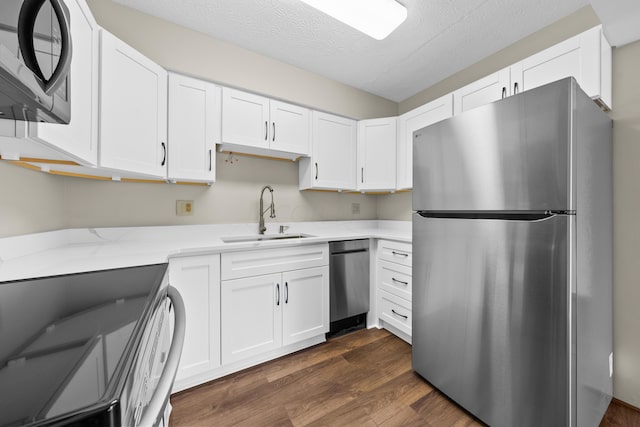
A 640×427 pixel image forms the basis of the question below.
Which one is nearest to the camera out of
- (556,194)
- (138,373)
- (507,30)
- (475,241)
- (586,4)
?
(138,373)

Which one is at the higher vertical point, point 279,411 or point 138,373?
point 138,373

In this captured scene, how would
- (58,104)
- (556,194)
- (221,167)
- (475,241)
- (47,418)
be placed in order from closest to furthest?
(47,418) < (58,104) < (556,194) < (475,241) < (221,167)

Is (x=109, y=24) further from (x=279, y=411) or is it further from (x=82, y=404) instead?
(x=279, y=411)

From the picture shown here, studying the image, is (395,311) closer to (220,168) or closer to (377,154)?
(377,154)

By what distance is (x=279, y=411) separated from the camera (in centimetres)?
139

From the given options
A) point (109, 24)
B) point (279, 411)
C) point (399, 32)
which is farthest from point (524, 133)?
point (109, 24)

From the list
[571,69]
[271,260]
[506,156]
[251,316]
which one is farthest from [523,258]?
[251,316]

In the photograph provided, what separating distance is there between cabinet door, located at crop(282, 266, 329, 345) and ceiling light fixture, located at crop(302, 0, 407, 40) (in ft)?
5.84

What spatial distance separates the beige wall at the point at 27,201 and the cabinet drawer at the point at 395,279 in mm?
2327

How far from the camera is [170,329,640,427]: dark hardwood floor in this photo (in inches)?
52.7

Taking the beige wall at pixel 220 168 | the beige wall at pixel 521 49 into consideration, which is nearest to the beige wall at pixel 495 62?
the beige wall at pixel 521 49

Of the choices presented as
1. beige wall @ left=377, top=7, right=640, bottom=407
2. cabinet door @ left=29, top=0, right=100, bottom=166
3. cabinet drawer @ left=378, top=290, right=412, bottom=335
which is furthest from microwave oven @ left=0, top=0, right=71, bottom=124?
beige wall @ left=377, top=7, right=640, bottom=407

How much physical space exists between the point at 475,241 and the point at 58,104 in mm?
1696

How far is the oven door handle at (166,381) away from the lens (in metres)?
0.40
